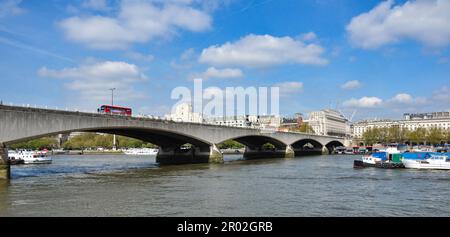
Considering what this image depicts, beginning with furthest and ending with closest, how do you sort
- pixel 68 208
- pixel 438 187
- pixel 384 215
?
1. pixel 438 187
2. pixel 68 208
3. pixel 384 215

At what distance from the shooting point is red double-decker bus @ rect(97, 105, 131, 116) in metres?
51.5

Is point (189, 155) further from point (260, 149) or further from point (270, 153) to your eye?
point (260, 149)

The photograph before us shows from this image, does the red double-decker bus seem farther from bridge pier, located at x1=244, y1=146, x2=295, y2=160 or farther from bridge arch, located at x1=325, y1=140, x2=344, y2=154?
bridge arch, located at x1=325, y1=140, x2=344, y2=154

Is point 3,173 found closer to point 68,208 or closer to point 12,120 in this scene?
point 12,120

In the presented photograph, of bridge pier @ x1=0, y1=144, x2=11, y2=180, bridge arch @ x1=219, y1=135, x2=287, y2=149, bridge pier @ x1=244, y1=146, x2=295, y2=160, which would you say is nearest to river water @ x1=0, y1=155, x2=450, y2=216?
bridge pier @ x1=0, y1=144, x2=11, y2=180

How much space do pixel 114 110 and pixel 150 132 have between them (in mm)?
8682

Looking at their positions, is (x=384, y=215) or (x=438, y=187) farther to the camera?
(x=438, y=187)

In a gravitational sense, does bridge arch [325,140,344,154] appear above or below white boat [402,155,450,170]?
above

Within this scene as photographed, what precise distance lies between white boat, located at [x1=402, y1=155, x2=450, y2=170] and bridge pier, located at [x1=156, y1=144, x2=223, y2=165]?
2718cm

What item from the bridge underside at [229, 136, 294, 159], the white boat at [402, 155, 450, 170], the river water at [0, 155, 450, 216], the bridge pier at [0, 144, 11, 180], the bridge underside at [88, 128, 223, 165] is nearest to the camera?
the river water at [0, 155, 450, 216]

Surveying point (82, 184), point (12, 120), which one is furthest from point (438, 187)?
→ point (12, 120)
